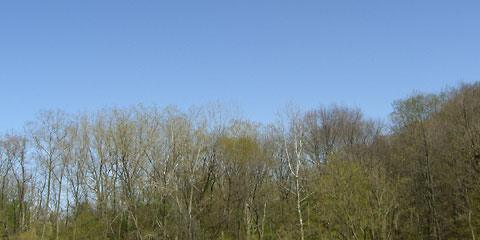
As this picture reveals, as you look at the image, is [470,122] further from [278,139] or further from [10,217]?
[10,217]

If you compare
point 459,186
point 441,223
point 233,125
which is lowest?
point 441,223

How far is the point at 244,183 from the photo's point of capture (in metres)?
32.5

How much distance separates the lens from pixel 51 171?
38.5m

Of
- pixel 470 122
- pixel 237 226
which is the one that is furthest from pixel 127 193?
pixel 470 122

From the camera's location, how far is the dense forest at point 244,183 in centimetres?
2698

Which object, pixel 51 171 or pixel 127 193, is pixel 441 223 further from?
pixel 51 171

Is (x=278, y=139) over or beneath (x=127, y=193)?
over

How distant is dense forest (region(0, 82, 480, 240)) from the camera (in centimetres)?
2698

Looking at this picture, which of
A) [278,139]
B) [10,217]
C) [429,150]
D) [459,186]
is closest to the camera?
[459,186]

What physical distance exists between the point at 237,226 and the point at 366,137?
18.8 meters

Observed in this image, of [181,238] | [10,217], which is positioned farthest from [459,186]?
[10,217]

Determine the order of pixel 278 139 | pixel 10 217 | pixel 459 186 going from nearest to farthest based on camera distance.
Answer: pixel 459 186
pixel 278 139
pixel 10 217

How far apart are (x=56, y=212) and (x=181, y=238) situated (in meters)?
15.9

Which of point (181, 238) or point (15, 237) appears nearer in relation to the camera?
point (181, 238)
